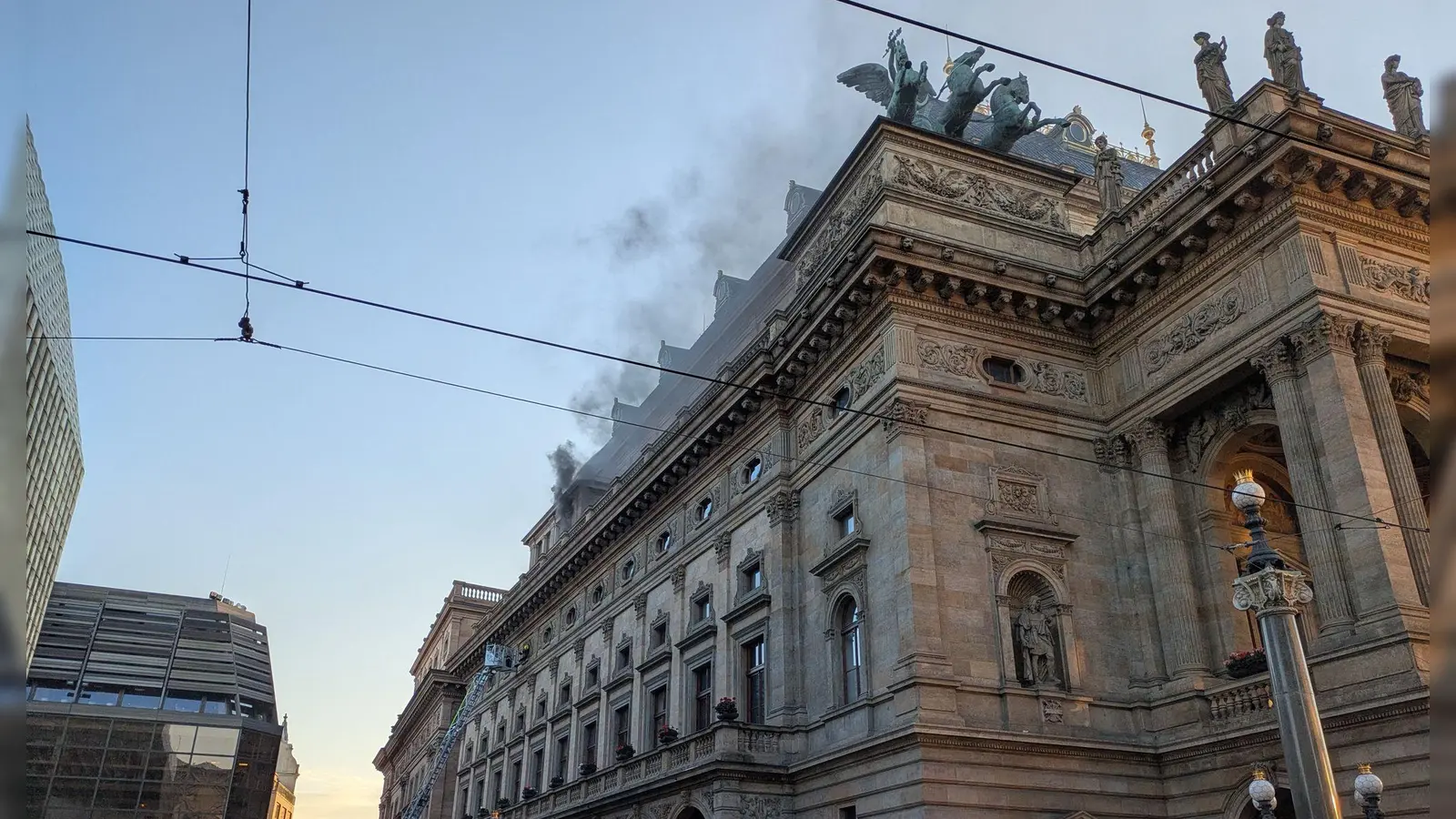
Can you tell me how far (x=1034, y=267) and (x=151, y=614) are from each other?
76902mm

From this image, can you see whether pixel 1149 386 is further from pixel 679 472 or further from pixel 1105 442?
pixel 679 472

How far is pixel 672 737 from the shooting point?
28.3 meters

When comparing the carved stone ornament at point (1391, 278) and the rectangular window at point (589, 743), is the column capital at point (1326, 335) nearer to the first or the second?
the carved stone ornament at point (1391, 278)

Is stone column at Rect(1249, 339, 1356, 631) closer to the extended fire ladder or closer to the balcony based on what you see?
the balcony

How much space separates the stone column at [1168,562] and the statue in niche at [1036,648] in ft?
8.08

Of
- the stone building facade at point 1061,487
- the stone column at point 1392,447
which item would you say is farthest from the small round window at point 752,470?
the stone column at point 1392,447

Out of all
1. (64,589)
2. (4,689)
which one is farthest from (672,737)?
(64,589)

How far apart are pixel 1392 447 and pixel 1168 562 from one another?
524 cm

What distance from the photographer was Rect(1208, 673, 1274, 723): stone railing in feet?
64.2

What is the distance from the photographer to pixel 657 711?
3419cm

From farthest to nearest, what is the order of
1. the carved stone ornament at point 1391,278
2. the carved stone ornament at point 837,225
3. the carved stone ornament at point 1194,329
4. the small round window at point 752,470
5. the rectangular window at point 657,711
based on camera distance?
1. the rectangular window at point 657,711
2. the small round window at point 752,470
3. the carved stone ornament at point 837,225
4. the carved stone ornament at point 1194,329
5. the carved stone ornament at point 1391,278

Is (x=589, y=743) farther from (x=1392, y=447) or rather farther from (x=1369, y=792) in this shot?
(x=1369, y=792)

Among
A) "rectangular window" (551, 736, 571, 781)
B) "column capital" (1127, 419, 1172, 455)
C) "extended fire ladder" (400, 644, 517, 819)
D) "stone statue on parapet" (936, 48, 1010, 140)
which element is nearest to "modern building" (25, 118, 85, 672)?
"column capital" (1127, 419, 1172, 455)

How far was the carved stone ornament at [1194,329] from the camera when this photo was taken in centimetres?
2247
